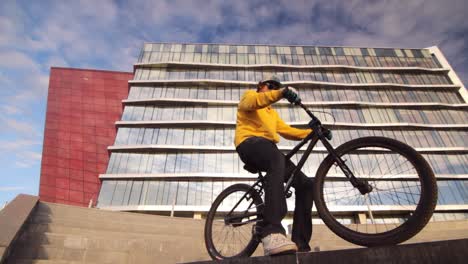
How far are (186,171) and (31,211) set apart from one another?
21099 millimetres

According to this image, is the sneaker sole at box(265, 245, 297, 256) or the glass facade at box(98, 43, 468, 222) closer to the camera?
the sneaker sole at box(265, 245, 297, 256)

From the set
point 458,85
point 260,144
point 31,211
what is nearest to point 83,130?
point 31,211

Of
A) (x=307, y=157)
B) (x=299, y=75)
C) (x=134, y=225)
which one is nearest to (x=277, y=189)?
(x=307, y=157)

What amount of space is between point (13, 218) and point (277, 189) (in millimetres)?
4116

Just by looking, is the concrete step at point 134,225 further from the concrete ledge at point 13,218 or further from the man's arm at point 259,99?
the man's arm at point 259,99

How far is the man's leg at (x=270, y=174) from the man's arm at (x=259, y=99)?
1.05 ft

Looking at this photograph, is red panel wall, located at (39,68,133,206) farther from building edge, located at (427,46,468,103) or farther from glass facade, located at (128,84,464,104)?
building edge, located at (427,46,468,103)

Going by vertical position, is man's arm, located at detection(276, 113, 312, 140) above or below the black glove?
above

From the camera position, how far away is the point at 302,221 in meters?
2.52

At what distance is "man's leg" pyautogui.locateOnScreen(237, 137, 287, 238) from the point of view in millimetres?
2168

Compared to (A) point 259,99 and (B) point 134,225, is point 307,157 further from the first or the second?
(B) point 134,225

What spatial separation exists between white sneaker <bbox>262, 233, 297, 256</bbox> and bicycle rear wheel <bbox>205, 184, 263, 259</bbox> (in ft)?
2.41

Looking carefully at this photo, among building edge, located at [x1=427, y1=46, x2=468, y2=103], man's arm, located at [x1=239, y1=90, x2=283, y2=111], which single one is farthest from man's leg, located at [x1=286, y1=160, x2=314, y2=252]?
building edge, located at [x1=427, y1=46, x2=468, y2=103]

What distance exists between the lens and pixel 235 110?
96.8 ft
